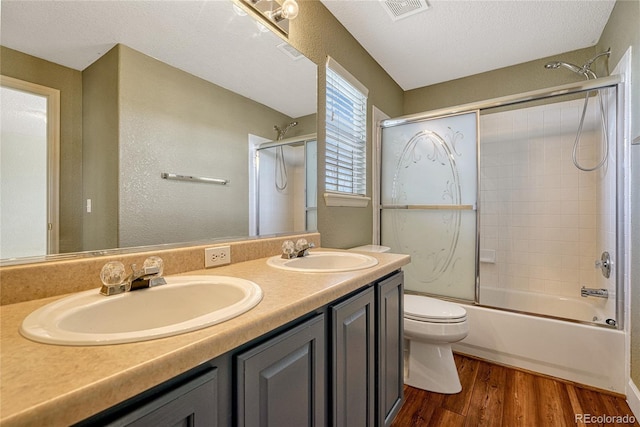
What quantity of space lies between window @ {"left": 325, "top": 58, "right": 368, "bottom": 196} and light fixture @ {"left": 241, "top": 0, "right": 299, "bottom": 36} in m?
0.47

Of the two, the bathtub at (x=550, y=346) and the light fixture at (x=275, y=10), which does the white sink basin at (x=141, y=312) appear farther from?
the bathtub at (x=550, y=346)

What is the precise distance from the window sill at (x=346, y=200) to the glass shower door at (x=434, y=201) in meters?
0.36

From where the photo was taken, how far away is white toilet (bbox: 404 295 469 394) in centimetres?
169

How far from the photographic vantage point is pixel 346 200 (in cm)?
207

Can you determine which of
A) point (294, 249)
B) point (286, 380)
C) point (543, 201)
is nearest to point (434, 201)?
point (543, 201)

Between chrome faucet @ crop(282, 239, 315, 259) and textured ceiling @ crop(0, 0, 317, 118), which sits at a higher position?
textured ceiling @ crop(0, 0, 317, 118)

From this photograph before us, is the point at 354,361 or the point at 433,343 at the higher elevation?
the point at 354,361

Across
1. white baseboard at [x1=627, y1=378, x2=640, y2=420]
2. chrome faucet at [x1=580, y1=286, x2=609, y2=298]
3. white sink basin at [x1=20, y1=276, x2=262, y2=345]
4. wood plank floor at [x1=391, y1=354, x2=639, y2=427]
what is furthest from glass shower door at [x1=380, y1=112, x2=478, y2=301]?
white sink basin at [x1=20, y1=276, x2=262, y2=345]

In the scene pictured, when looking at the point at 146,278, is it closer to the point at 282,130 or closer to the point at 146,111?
the point at 146,111

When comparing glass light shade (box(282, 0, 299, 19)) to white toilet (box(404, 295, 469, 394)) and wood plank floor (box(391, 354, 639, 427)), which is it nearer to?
white toilet (box(404, 295, 469, 394))

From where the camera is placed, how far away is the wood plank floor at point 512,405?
149cm

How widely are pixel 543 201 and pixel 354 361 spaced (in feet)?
8.29

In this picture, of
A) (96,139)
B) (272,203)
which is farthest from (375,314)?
(96,139)

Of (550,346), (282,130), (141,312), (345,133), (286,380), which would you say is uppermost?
(345,133)
